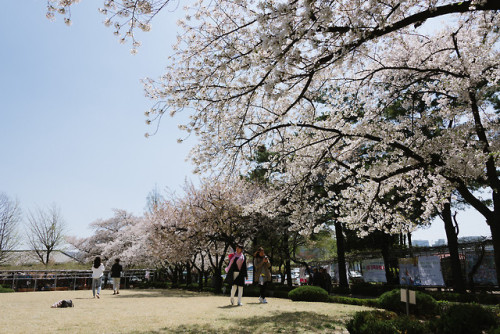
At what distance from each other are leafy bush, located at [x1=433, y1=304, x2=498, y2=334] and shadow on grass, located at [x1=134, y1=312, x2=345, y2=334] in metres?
1.82

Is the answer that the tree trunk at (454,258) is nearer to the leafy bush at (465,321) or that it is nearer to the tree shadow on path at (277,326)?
the tree shadow on path at (277,326)

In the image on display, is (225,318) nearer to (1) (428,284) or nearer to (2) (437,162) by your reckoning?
(2) (437,162)

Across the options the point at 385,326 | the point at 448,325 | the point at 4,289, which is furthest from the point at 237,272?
the point at 4,289

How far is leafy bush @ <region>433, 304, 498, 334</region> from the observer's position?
15.8 feet

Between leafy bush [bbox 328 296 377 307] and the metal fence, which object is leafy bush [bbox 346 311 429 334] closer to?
leafy bush [bbox 328 296 377 307]

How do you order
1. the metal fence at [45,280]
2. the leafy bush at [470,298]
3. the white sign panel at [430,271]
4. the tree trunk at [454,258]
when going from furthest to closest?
the metal fence at [45,280]
the white sign panel at [430,271]
the tree trunk at [454,258]
the leafy bush at [470,298]

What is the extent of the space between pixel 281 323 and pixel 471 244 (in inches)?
545

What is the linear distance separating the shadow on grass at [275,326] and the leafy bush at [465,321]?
1820 mm

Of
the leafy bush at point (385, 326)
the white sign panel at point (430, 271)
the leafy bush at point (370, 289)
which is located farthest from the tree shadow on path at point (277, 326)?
the leafy bush at point (370, 289)

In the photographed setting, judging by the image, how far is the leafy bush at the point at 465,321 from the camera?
15.8 ft

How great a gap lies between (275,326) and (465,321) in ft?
11.0

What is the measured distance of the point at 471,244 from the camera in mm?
15445

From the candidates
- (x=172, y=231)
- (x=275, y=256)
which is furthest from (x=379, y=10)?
(x=275, y=256)

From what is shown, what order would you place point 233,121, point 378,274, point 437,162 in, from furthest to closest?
point 378,274
point 437,162
point 233,121
